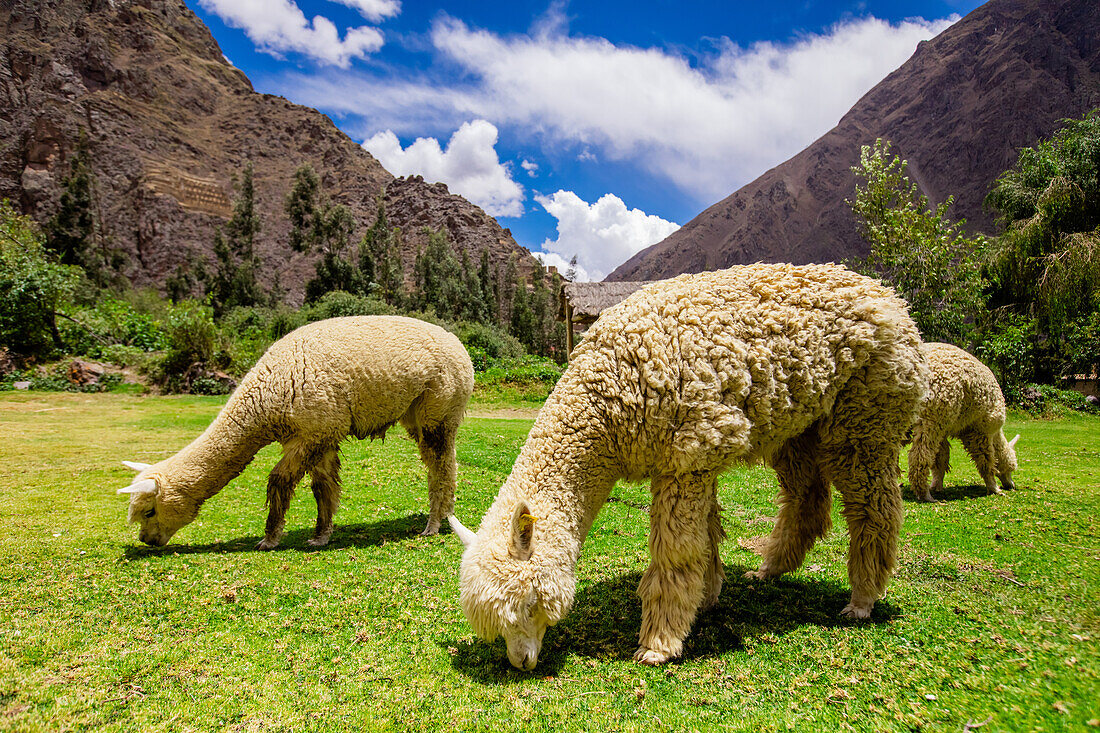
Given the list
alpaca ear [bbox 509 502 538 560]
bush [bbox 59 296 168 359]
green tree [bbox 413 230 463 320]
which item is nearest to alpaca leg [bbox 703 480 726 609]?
alpaca ear [bbox 509 502 538 560]

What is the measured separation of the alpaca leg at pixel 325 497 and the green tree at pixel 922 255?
2527 centimetres

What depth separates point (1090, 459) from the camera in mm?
11656

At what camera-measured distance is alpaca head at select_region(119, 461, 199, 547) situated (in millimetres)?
6621

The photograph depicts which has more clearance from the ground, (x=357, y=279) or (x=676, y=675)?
(x=357, y=279)

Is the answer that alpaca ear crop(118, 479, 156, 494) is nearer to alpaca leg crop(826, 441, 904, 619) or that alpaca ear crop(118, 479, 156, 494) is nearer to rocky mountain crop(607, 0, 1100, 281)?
alpaca leg crop(826, 441, 904, 619)

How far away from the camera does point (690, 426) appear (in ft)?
13.0

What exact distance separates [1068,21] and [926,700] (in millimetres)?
108009

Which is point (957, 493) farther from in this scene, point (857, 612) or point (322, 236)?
point (322, 236)

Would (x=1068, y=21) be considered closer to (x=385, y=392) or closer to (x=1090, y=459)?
(x=1090, y=459)

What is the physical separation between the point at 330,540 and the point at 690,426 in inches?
245

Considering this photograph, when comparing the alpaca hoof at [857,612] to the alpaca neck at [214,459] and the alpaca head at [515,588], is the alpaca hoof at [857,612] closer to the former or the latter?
the alpaca head at [515,588]

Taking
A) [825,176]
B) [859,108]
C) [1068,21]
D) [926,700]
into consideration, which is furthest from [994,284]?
[859,108]

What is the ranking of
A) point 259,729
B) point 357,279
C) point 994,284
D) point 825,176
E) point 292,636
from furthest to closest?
point 825,176, point 357,279, point 994,284, point 292,636, point 259,729

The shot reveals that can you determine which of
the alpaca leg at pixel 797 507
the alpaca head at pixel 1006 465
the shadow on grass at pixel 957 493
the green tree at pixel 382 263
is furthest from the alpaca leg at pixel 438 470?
the green tree at pixel 382 263
